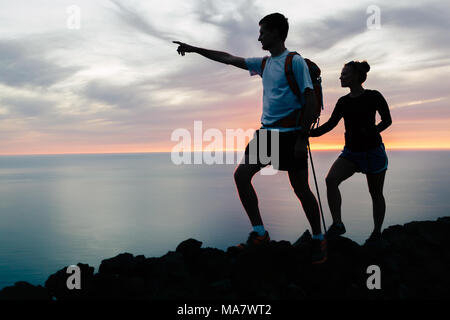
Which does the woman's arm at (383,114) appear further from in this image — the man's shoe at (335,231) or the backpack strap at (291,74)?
the backpack strap at (291,74)

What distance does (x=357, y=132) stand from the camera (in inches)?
221

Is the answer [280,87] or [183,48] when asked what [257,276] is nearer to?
[280,87]

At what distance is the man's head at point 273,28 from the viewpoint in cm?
425

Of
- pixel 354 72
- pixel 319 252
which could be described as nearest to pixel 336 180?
pixel 319 252

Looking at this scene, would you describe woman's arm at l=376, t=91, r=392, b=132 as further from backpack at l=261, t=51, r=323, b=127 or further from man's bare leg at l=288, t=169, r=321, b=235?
man's bare leg at l=288, t=169, r=321, b=235

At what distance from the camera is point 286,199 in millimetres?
87375

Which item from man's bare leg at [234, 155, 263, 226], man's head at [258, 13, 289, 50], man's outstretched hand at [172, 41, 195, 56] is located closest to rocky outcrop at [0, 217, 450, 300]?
man's bare leg at [234, 155, 263, 226]

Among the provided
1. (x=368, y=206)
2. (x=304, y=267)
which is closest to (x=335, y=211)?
(x=304, y=267)

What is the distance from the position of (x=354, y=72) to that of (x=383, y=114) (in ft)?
2.67

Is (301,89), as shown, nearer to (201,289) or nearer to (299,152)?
(299,152)

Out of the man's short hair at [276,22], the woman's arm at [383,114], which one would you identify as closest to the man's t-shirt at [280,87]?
the man's short hair at [276,22]

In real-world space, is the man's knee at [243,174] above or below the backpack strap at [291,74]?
below

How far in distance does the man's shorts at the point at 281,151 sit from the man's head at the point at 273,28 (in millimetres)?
1110

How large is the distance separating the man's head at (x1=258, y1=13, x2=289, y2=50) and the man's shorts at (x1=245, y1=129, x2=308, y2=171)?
3.64 ft
